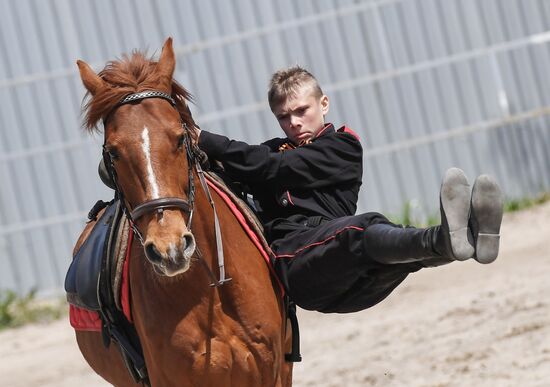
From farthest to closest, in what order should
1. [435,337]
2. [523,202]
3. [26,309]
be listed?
1. [523,202]
2. [26,309]
3. [435,337]

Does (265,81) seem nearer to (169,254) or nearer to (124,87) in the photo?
(124,87)

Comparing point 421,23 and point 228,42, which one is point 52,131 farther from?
point 421,23

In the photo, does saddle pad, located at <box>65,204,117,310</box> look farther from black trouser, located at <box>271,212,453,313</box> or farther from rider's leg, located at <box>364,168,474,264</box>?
rider's leg, located at <box>364,168,474,264</box>

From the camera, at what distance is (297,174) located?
4.83 m

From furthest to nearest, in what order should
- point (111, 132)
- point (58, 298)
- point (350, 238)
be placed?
point (58, 298), point (350, 238), point (111, 132)

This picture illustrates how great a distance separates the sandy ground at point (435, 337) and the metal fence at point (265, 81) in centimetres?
119

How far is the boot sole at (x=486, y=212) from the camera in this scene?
4.04m

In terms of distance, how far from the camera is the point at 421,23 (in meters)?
12.2

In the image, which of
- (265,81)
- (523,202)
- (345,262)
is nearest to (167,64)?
(345,262)

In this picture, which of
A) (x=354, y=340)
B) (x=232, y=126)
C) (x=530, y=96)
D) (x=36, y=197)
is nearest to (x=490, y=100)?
(x=530, y=96)

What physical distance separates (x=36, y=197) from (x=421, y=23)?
4612 millimetres

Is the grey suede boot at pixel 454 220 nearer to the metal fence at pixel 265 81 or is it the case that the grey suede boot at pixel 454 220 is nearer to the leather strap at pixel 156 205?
the leather strap at pixel 156 205

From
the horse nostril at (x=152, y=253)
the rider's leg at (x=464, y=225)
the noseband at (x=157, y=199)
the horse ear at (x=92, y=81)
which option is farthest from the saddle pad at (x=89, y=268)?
the rider's leg at (x=464, y=225)

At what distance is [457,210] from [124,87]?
1.36m
